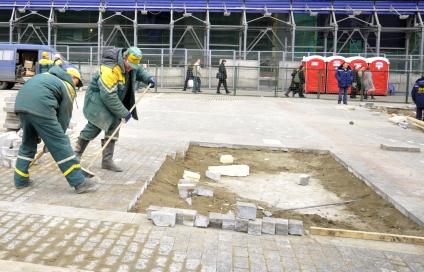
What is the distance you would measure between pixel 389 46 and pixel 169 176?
29557 millimetres

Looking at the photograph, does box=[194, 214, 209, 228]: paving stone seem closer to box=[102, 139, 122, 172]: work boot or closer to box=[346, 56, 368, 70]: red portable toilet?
box=[102, 139, 122, 172]: work boot

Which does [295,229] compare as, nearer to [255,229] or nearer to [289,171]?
[255,229]

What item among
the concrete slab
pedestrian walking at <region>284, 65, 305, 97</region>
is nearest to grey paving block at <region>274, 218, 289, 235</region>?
the concrete slab

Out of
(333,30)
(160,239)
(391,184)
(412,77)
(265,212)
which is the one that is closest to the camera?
(160,239)

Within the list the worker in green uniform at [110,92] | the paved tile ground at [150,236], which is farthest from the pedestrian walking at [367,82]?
the worker in green uniform at [110,92]

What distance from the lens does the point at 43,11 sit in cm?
3288

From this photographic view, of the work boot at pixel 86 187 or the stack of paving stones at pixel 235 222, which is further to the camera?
the work boot at pixel 86 187

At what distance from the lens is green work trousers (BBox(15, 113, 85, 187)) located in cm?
553

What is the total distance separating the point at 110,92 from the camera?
20.8ft

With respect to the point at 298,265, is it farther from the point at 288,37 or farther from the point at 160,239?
the point at 288,37

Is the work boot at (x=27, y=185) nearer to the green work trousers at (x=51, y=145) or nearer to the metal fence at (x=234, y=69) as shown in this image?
the green work trousers at (x=51, y=145)

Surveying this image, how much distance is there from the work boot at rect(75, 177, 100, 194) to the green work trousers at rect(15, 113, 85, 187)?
0.05 meters

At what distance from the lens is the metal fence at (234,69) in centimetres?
2711

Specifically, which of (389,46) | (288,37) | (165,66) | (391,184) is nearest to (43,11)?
(165,66)
